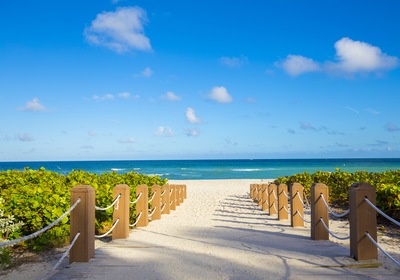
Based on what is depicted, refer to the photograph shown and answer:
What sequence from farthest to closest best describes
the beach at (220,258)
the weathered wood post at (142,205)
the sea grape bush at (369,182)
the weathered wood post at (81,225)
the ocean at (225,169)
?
the ocean at (225,169), the sea grape bush at (369,182), the weathered wood post at (142,205), the weathered wood post at (81,225), the beach at (220,258)

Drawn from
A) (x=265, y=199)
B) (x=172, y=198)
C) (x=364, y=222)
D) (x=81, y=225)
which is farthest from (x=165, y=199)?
(x=364, y=222)

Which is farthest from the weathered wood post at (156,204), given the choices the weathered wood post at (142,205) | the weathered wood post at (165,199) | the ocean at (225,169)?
the ocean at (225,169)

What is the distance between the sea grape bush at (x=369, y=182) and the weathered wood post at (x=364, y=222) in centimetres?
435

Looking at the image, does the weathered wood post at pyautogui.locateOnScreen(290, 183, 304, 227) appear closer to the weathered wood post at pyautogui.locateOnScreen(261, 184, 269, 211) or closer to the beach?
the beach

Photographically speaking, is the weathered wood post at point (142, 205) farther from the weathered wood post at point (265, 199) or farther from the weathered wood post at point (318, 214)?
the weathered wood post at point (265, 199)

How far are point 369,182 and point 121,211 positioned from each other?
8.99 meters

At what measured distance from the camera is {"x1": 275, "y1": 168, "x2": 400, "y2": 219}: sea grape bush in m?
10.0

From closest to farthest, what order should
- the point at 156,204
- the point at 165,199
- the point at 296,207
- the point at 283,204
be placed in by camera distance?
the point at 296,207
the point at 283,204
the point at 156,204
the point at 165,199

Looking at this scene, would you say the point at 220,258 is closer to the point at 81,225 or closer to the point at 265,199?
the point at 81,225

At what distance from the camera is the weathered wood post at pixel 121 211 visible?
765cm

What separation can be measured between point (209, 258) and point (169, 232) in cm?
305

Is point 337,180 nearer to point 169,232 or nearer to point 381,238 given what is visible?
point 381,238

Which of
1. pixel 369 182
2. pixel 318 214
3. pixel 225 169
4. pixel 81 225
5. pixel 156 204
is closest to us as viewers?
pixel 81 225

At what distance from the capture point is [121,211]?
7684 mm
